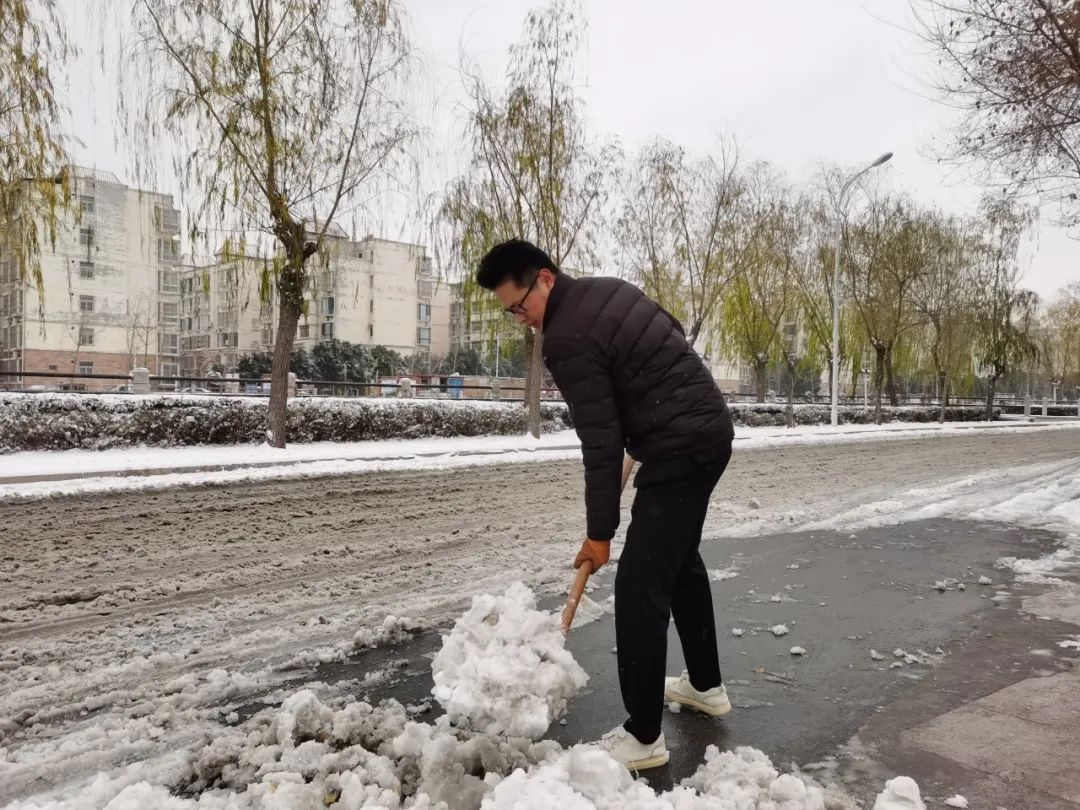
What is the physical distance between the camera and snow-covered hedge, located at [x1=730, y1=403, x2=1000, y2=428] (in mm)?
26781

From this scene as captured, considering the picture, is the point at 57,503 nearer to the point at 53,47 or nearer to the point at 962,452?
the point at 53,47

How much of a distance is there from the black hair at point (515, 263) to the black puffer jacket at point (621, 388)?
107 millimetres

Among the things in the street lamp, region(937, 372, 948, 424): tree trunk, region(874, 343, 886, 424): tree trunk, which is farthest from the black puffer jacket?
region(937, 372, 948, 424): tree trunk

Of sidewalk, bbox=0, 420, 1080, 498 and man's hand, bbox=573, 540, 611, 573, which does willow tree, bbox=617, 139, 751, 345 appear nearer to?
sidewalk, bbox=0, 420, 1080, 498

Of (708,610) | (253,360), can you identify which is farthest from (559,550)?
(253,360)

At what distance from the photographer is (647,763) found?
2.49m

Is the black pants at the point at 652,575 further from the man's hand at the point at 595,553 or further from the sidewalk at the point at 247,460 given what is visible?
the sidewalk at the point at 247,460

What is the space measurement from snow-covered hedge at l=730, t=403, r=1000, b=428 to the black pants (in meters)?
20.8

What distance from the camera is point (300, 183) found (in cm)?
1368

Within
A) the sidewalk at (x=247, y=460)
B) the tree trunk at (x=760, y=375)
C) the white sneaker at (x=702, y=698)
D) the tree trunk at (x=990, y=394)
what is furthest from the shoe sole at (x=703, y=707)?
the tree trunk at (x=990, y=394)

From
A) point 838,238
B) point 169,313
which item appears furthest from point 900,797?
point 169,313

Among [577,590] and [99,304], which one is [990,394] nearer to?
[577,590]

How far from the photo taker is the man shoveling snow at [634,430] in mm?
2484

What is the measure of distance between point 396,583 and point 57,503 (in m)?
5.21
